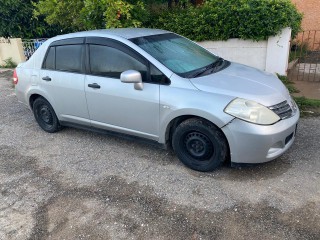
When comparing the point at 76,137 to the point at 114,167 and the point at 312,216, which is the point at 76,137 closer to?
the point at 114,167

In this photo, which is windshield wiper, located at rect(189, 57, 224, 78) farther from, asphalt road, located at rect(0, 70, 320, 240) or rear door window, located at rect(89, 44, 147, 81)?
asphalt road, located at rect(0, 70, 320, 240)

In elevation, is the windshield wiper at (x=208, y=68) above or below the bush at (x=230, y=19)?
below

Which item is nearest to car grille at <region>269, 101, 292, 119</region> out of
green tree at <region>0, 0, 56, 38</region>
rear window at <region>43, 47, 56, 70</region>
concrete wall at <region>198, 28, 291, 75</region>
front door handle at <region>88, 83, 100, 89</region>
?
front door handle at <region>88, 83, 100, 89</region>

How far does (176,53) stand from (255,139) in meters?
1.58

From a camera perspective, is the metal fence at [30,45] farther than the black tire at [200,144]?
Yes

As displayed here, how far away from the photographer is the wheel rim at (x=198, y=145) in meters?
3.54

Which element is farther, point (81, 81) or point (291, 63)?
point (291, 63)

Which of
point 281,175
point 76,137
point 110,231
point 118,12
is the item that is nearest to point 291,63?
point 118,12

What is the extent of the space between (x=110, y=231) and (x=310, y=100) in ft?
14.7

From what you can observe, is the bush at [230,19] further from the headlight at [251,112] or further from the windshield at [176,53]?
the headlight at [251,112]

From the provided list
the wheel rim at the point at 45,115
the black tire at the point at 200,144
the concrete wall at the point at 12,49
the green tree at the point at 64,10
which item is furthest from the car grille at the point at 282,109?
the concrete wall at the point at 12,49

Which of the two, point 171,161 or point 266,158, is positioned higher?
point 266,158

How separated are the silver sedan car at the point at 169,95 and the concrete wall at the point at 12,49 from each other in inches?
279

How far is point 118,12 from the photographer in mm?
6242
